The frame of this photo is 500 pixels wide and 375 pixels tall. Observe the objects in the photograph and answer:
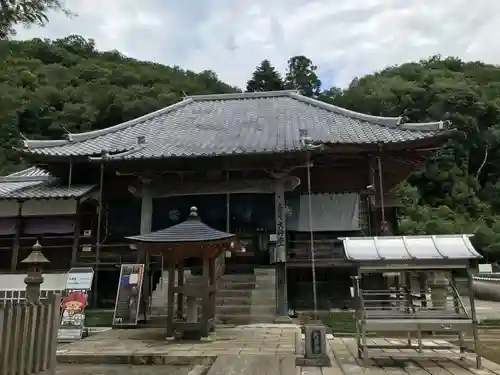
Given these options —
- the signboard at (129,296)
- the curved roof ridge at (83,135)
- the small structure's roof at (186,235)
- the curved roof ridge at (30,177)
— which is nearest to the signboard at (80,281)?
the signboard at (129,296)

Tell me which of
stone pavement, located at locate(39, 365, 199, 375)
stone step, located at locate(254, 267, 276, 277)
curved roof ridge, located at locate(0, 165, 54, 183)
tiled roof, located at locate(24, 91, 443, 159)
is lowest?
stone pavement, located at locate(39, 365, 199, 375)

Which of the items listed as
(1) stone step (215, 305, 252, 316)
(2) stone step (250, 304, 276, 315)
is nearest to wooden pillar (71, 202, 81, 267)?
(1) stone step (215, 305, 252, 316)

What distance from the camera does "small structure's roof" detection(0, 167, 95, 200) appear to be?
14.4 meters

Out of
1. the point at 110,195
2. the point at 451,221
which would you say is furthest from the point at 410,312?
the point at 451,221

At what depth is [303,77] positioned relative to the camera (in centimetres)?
6169

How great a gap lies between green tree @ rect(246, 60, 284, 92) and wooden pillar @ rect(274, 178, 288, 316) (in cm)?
3895

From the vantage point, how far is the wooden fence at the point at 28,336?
3.47m

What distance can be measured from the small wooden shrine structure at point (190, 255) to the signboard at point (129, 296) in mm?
2210

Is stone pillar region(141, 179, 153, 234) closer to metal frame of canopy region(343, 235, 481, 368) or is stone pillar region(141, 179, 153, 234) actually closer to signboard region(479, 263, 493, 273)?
metal frame of canopy region(343, 235, 481, 368)

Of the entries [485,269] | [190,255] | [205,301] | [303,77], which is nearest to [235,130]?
[190,255]

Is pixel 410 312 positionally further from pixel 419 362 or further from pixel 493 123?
pixel 493 123

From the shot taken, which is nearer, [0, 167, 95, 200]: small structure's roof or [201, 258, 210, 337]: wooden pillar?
[201, 258, 210, 337]: wooden pillar

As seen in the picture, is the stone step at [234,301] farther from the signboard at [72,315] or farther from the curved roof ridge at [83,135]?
the curved roof ridge at [83,135]

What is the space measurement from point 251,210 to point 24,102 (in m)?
36.5
